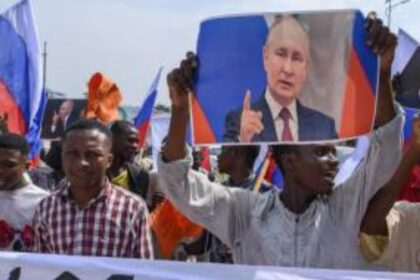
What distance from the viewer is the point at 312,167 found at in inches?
131

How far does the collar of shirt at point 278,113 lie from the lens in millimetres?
3297

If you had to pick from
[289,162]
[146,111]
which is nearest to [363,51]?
[289,162]

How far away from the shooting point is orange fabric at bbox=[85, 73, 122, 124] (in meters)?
7.13

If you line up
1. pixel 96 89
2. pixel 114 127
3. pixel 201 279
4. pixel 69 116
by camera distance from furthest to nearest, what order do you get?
pixel 69 116 → pixel 96 89 → pixel 114 127 → pixel 201 279

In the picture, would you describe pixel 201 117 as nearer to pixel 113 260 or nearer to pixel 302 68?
pixel 302 68

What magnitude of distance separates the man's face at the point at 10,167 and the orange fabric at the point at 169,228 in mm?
1041

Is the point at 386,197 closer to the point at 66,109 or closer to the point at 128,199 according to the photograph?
the point at 128,199

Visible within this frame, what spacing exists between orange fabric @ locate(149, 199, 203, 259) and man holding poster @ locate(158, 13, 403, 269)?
1568 millimetres

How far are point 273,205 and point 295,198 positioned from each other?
104 millimetres

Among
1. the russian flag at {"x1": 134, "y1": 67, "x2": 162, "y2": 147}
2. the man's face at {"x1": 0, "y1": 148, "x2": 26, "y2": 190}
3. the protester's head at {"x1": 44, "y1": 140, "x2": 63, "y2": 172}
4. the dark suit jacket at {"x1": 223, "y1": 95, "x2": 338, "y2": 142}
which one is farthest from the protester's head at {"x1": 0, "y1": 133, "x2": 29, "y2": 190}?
the russian flag at {"x1": 134, "y1": 67, "x2": 162, "y2": 147}

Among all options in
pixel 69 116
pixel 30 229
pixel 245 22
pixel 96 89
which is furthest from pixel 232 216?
pixel 69 116

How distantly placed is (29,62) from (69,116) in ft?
21.3

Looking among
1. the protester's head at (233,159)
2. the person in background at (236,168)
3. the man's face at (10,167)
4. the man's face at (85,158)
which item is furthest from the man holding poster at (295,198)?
the protester's head at (233,159)

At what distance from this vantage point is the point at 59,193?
381 cm
